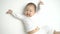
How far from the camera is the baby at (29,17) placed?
1433mm

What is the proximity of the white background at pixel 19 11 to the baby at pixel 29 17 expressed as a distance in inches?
1.7

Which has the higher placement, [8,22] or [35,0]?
[35,0]

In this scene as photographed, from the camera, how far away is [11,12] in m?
1.47

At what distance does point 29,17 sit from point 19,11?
128mm

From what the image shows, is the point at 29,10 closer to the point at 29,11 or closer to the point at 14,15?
the point at 29,11

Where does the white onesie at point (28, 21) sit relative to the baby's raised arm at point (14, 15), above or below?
below

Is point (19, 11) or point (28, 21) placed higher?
point (19, 11)

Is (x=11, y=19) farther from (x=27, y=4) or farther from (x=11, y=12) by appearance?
(x=27, y=4)

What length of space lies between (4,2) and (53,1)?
0.55m

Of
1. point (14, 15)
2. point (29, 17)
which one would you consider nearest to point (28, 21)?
point (29, 17)

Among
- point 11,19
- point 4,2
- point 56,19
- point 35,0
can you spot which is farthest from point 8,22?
point 56,19

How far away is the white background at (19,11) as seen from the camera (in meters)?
1.45

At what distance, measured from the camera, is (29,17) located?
4.83 ft

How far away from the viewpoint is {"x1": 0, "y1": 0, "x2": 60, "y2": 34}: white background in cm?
145
